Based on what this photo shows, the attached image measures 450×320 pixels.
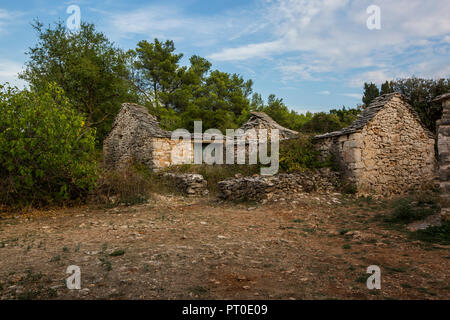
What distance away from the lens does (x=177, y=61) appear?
3291 cm

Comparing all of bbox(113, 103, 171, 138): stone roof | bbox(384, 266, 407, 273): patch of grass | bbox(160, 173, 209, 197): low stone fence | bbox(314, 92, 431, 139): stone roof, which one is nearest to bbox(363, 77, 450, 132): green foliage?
bbox(314, 92, 431, 139): stone roof

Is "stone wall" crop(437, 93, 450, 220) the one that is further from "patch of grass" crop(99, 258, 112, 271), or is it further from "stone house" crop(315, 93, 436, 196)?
"patch of grass" crop(99, 258, 112, 271)

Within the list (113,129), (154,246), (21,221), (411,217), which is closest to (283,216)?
(411,217)

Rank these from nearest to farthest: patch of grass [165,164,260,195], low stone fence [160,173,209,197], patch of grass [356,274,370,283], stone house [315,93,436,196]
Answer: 1. patch of grass [356,274,370,283]
2. stone house [315,93,436,196]
3. low stone fence [160,173,209,197]
4. patch of grass [165,164,260,195]

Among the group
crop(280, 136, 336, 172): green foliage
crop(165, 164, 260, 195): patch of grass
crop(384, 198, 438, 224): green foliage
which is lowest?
crop(384, 198, 438, 224): green foliage

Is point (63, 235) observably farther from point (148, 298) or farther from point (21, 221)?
point (148, 298)

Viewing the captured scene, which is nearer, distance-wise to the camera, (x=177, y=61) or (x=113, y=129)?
(x=113, y=129)

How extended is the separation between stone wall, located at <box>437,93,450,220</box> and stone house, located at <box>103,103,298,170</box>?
7385mm

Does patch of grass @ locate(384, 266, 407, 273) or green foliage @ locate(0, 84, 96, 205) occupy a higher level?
green foliage @ locate(0, 84, 96, 205)

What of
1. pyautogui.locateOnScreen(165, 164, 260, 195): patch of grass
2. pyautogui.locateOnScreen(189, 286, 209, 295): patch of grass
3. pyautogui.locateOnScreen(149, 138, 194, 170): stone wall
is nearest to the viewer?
pyautogui.locateOnScreen(189, 286, 209, 295): patch of grass

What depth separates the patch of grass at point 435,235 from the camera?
4.85 meters

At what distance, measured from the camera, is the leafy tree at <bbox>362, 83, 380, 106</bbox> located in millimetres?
28188

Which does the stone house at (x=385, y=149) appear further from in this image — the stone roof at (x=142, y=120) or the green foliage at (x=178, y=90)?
the green foliage at (x=178, y=90)
